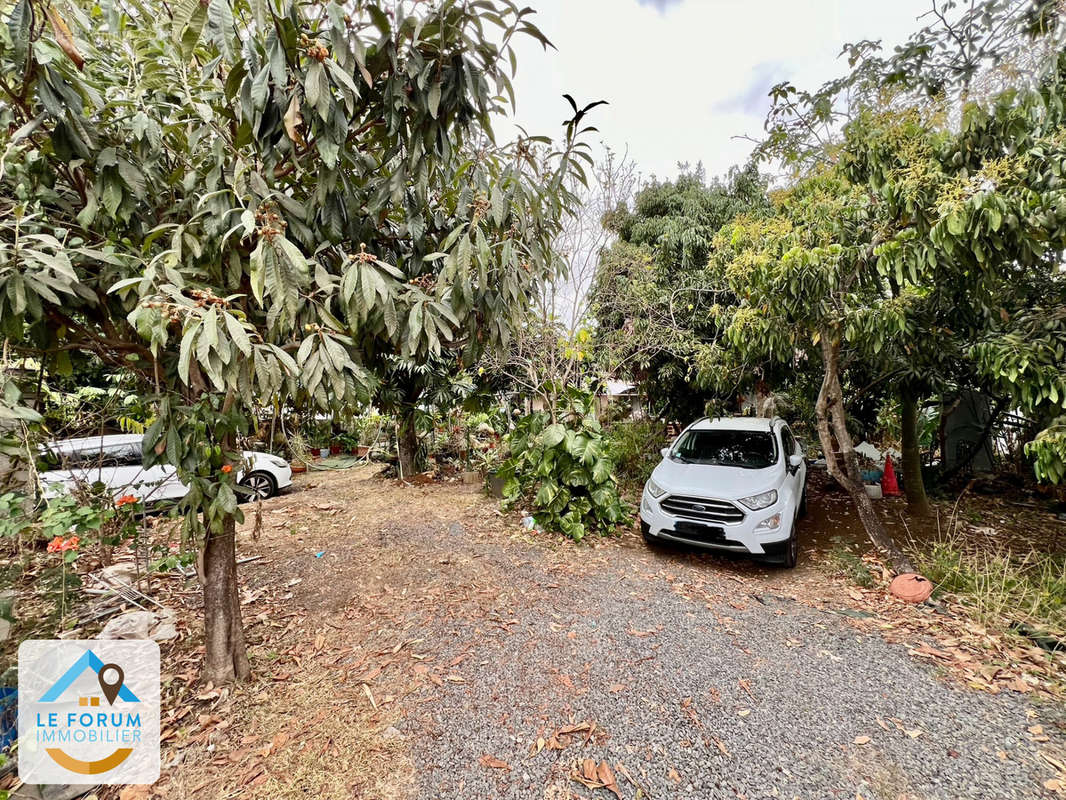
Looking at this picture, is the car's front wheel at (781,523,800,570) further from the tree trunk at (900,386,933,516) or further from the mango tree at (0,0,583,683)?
the mango tree at (0,0,583,683)

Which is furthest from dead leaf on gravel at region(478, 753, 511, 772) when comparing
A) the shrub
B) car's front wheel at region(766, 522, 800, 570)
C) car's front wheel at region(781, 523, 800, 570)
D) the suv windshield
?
Result: the shrub

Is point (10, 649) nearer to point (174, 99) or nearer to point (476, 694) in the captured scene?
point (476, 694)

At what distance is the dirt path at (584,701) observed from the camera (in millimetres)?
2004

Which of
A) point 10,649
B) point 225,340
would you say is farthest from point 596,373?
point 10,649

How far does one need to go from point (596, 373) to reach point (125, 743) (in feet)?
19.8

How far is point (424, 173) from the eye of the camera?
2.04 meters

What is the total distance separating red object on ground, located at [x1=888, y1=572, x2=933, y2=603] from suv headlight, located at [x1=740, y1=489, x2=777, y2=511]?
120 centimetres

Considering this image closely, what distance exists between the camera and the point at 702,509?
14.1ft

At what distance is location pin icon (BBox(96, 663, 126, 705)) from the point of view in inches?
87.5

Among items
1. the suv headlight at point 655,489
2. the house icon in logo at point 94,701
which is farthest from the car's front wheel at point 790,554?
the house icon in logo at point 94,701

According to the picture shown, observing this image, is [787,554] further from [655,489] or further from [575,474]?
[575,474]

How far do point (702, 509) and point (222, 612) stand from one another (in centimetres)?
404

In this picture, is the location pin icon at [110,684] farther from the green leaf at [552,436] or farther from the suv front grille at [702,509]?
the suv front grille at [702,509]

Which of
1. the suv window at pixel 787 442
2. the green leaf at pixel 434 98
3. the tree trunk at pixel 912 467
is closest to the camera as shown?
the green leaf at pixel 434 98
